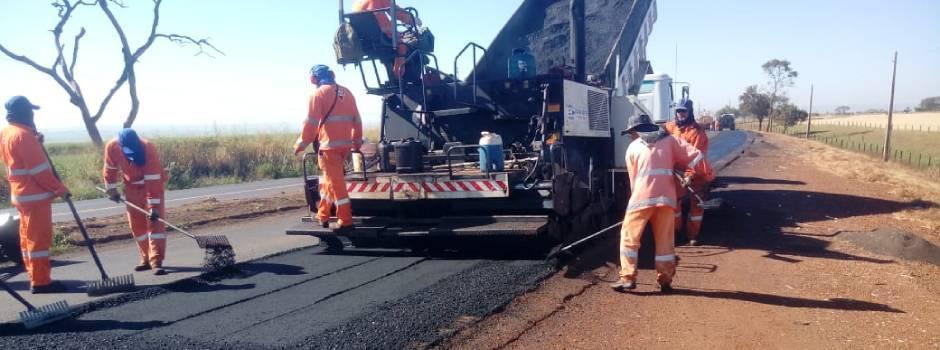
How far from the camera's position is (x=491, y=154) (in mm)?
6117

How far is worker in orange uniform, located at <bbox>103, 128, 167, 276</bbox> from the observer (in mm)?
6055

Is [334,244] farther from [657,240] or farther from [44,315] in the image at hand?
[657,240]

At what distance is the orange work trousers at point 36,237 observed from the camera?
5316mm

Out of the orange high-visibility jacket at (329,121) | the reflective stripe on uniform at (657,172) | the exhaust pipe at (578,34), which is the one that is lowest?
the reflective stripe on uniform at (657,172)

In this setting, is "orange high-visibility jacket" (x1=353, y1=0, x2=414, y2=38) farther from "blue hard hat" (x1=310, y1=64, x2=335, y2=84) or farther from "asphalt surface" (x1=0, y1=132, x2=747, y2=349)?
"asphalt surface" (x1=0, y1=132, x2=747, y2=349)

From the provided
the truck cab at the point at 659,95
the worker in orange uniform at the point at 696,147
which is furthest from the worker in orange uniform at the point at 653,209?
the truck cab at the point at 659,95

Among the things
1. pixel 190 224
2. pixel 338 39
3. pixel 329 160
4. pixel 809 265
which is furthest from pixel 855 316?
pixel 190 224

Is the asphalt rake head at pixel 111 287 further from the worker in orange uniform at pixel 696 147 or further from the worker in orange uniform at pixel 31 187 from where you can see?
the worker in orange uniform at pixel 696 147

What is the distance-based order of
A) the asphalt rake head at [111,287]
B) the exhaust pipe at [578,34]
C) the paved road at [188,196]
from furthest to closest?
the paved road at [188,196], the exhaust pipe at [578,34], the asphalt rake head at [111,287]

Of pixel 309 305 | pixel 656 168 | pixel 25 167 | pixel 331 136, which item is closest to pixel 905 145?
pixel 656 168

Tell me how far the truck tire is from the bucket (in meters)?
4.82

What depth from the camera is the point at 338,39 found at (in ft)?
23.9

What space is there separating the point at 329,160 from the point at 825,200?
305 inches

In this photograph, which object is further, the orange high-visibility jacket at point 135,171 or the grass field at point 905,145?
the grass field at point 905,145
